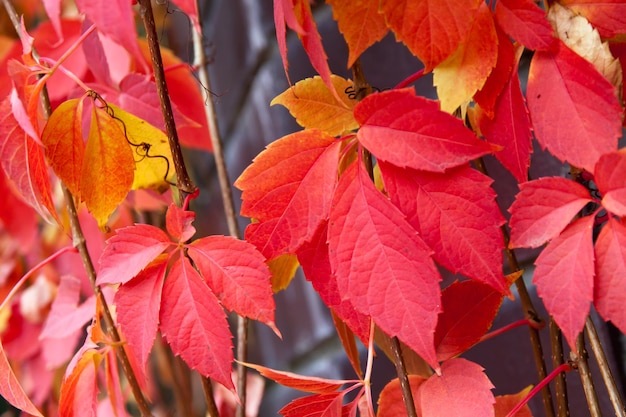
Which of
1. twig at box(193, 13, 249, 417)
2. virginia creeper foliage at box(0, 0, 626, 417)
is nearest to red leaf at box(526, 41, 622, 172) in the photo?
virginia creeper foliage at box(0, 0, 626, 417)

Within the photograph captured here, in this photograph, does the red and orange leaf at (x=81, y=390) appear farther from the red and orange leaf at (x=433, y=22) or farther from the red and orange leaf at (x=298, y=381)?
the red and orange leaf at (x=433, y=22)

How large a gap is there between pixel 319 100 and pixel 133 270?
0.12 metres

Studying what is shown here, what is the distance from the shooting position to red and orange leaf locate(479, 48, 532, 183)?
0.28 meters

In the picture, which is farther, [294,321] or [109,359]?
[294,321]

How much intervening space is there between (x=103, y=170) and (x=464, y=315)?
187 mm

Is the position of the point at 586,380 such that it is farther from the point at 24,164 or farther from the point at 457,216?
the point at 24,164

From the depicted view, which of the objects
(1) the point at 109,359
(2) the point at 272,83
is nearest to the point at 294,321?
(2) the point at 272,83

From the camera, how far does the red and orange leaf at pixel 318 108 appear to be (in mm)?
304

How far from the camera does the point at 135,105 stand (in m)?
0.39

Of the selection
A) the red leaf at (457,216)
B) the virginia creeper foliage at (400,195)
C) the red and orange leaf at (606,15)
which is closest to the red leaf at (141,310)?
the virginia creeper foliage at (400,195)

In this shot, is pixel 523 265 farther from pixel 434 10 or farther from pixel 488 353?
pixel 434 10

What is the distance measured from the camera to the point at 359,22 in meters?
0.29

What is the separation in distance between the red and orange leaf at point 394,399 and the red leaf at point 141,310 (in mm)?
115

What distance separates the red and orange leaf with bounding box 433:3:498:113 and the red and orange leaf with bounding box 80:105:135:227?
0.15 m
